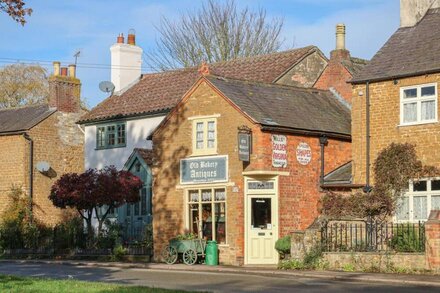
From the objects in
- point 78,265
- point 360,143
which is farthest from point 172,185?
point 360,143

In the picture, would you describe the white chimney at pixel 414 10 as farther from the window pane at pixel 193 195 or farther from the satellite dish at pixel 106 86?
the satellite dish at pixel 106 86

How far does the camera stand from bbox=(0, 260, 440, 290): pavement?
22.6 meters

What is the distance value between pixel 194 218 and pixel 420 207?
864cm

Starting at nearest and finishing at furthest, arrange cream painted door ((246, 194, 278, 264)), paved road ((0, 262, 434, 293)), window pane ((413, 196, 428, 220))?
1. paved road ((0, 262, 434, 293))
2. window pane ((413, 196, 428, 220))
3. cream painted door ((246, 194, 278, 264))

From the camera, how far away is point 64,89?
46.5 m

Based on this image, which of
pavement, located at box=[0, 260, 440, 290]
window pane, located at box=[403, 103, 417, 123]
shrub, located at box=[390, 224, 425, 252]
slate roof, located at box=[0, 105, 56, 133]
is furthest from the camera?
slate roof, located at box=[0, 105, 56, 133]

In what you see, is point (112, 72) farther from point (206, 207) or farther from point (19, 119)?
point (206, 207)

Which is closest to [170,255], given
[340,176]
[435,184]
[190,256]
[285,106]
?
[190,256]

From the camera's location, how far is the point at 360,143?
30.8 m

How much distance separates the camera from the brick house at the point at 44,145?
44.1 meters

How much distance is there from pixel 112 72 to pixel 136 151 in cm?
802

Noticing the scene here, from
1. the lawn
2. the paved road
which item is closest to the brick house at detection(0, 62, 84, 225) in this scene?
the paved road

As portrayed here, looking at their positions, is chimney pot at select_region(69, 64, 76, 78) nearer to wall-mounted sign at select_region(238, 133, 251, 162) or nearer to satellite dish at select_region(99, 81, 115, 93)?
satellite dish at select_region(99, 81, 115, 93)

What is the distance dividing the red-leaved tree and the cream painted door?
6.63m
